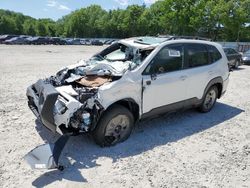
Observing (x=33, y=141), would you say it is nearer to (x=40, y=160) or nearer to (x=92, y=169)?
(x=40, y=160)

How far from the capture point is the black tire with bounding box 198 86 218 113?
6.79 metres

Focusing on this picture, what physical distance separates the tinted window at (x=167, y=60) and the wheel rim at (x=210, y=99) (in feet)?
5.07

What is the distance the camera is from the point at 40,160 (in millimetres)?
4000

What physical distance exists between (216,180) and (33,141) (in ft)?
10.2

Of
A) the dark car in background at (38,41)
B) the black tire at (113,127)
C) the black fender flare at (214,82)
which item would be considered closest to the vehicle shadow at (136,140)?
the black tire at (113,127)

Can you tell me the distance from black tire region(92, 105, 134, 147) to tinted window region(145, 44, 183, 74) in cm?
93

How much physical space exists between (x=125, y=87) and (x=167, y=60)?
4.02 ft

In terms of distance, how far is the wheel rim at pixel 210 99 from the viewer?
688 centimetres

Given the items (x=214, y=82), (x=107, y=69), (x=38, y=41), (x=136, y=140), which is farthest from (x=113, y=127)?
(x=38, y=41)

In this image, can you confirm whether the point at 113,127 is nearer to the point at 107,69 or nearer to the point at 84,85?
the point at 84,85

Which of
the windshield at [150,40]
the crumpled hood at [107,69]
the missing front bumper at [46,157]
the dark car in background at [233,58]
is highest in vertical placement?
the windshield at [150,40]

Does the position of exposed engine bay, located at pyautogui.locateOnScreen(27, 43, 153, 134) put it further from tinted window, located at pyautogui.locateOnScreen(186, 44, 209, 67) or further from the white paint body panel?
tinted window, located at pyautogui.locateOnScreen(186, 44, 209, 67)

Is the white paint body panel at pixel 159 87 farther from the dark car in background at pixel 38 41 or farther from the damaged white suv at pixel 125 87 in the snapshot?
the dark car in background at pixel 38 41

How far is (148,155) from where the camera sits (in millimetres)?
4637
